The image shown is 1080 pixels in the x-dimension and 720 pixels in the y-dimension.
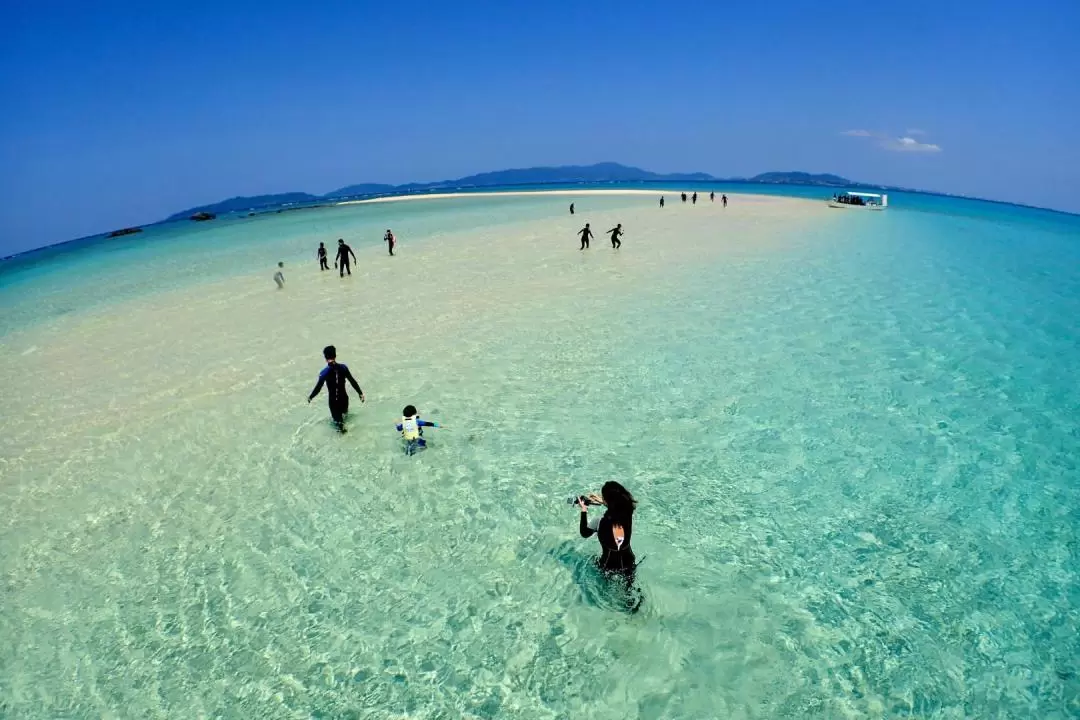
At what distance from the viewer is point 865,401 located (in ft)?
37.6

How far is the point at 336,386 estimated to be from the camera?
415 inches

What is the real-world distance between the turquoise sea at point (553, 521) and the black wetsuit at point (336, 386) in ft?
1.62

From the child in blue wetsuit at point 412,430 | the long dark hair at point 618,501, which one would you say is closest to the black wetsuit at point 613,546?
the long dark hair at point 618,501

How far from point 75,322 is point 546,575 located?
26110 mm

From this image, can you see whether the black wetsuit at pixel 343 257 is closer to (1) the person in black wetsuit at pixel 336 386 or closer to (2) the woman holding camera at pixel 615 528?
(1) the person in black wetsuit at pixel 336 386

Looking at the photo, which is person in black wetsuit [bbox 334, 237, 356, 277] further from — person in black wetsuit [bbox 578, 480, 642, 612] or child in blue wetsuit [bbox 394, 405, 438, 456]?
person in black wetsuit [bbox 578, 480, 642, 612]

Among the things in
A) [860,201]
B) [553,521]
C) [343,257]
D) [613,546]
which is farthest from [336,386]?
[860,201]

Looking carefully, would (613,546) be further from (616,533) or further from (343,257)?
(343,257)

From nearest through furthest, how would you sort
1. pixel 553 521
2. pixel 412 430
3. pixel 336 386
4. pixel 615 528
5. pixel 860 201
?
pixel 615 528 → pixel 553 521 → pixel 412 430 → pixel 336 386 → pixel 860 201

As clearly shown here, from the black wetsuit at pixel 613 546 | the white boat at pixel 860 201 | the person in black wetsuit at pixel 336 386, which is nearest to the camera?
the black wetsuit at pixel 613 546

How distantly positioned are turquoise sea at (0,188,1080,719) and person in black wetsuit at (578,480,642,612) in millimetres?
339

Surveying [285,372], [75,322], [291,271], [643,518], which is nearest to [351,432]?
[285,372]

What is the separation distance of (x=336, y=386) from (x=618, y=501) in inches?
260

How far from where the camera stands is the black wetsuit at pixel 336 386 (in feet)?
34.1
